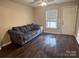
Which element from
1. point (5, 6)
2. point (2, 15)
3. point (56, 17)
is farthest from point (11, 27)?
point (56, 17)

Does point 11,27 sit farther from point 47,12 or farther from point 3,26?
point 47,12

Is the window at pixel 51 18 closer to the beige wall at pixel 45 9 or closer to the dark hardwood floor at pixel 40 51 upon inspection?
the beige wall at pixel 45 9

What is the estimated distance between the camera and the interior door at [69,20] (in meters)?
5.33

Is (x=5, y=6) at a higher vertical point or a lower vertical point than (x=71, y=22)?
higher

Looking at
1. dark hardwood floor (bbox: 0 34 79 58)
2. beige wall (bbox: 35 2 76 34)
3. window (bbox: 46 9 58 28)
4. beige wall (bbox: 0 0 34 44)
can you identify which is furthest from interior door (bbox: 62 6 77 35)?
beige wall (bbox: 0 0 34 44)

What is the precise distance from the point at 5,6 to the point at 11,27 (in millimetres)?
1159

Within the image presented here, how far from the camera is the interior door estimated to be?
533 cm

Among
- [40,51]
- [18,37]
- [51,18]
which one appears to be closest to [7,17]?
[18,37]

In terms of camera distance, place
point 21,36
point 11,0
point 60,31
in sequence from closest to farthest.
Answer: point 21,36 → point 11,0 → point 60,31

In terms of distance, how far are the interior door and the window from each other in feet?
2.19

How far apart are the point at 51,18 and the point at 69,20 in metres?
1.48

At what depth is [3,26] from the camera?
11.6ft

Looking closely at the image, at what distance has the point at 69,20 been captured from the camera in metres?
5.51

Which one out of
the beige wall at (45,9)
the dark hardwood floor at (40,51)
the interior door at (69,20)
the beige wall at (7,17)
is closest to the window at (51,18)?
the beige wall at (45,9)
